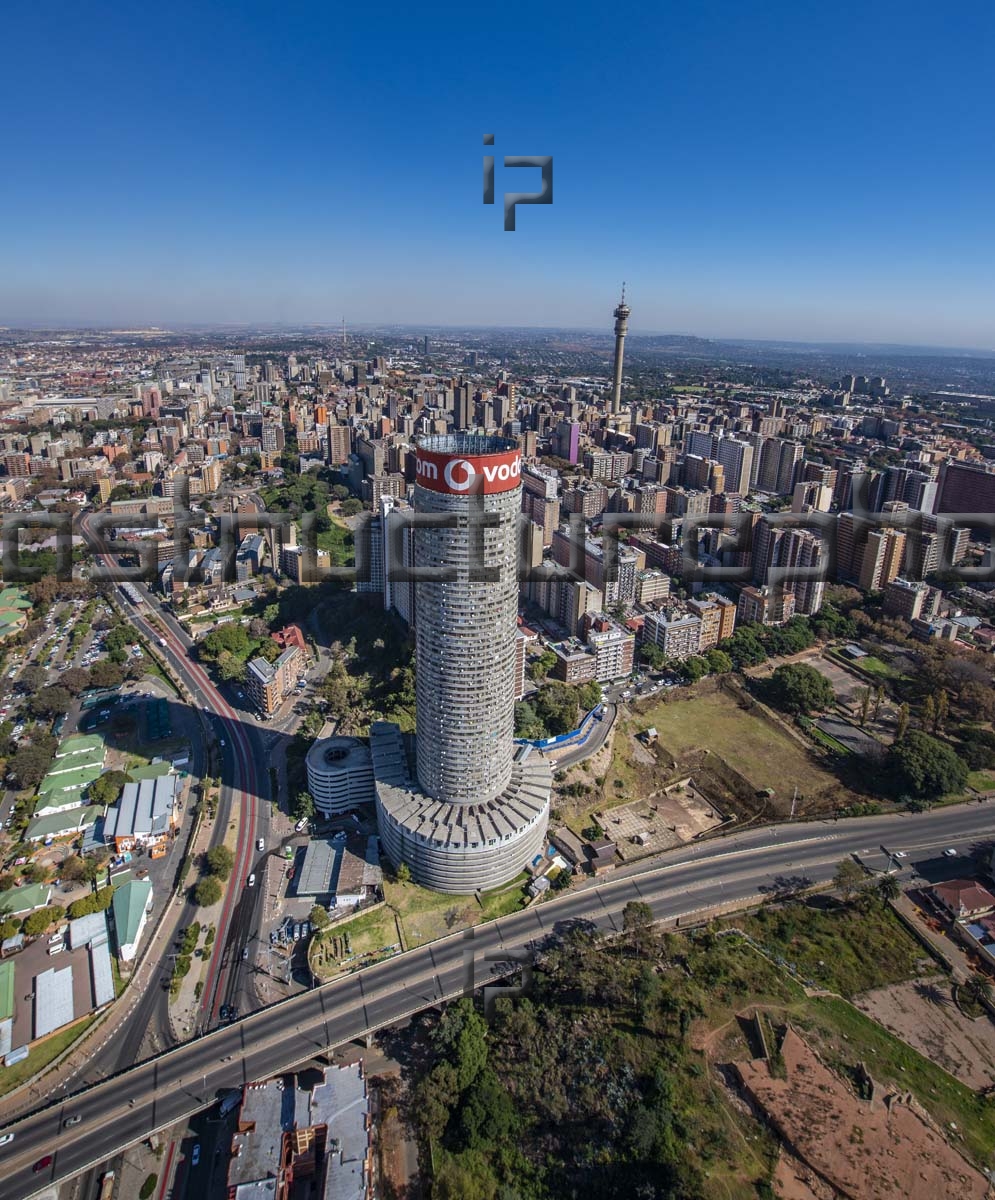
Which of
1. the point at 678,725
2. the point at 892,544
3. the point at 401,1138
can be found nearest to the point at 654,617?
the point at 678,725

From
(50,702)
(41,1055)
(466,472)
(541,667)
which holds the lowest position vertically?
(41,1055)

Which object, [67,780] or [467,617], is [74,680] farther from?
[467,617]

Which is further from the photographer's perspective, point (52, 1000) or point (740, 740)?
point (740, 740)

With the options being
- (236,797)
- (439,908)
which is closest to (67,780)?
(236,797)

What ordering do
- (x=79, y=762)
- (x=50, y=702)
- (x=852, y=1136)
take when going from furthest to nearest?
(x=50, y=702)
(x=79, y=762)
(x=852, y=1136)

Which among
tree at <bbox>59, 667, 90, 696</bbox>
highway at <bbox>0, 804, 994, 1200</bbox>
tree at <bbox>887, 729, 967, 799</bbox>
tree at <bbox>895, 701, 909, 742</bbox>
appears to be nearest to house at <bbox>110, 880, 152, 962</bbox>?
highway at <bbox>0, 804, 994, 1200</bbox>

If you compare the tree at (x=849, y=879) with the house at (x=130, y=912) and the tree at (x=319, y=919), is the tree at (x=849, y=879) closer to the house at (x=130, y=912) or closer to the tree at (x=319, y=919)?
the tree at (x=319, y=919)
